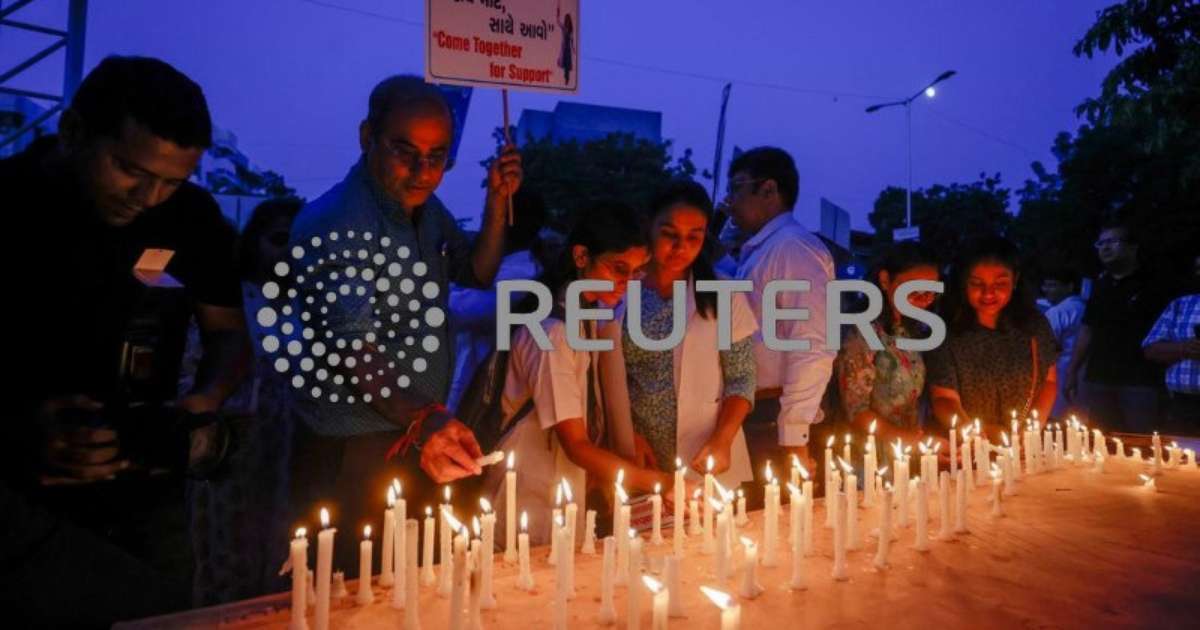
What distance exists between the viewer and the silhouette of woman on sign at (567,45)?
12.2 ft

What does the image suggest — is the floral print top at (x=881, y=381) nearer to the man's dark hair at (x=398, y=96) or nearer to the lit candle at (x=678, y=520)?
the lit candle at (x=678, y=520)

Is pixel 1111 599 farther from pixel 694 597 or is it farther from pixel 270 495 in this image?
pixel 270 495

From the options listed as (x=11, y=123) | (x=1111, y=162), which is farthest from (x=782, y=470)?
(x=1111, y=162)

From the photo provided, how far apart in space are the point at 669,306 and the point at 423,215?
1.09 metres

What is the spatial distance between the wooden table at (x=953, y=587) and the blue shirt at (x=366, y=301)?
0.82m

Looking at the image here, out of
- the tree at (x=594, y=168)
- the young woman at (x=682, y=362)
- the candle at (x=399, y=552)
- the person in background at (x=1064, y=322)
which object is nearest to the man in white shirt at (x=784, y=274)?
the young woman at (x=682, y=362)

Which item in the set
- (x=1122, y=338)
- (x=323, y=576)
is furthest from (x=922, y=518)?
(x=1122, y=338)

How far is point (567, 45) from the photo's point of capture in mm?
3719

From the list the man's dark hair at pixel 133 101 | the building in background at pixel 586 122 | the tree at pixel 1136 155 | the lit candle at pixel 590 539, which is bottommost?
the lit candle at pixel 590 539

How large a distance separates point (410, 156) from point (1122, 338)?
5.87 metres

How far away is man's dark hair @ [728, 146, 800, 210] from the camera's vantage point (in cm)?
451

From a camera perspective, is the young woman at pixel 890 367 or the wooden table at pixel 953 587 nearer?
the wooden table at pixel 953 587

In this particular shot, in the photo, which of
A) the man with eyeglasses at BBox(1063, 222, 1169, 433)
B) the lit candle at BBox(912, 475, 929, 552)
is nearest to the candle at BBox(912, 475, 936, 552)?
the lit candle at BBox(912, 475, 929, 552)

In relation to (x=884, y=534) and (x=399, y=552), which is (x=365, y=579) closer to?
(x=399, y=552)
